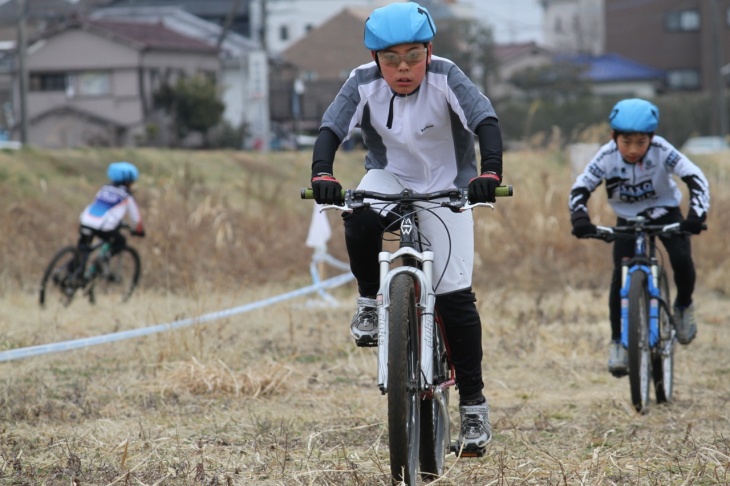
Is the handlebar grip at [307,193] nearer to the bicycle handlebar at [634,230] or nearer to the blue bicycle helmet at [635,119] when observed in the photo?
the bicycle handlebar at [634,230]

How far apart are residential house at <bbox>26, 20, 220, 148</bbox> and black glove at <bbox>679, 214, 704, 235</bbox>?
141 feet

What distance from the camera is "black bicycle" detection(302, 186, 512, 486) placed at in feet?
13.9

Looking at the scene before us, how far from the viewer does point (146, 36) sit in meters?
52.7

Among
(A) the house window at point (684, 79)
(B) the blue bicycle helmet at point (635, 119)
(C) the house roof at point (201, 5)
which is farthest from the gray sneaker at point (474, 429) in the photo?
(C) the house roof at point (201, 5)

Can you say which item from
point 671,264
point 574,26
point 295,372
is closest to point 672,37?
point 574,26

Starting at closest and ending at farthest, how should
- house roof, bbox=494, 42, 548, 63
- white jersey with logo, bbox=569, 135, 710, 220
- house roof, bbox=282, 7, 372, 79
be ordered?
1. white jersey with logo, bbox=569, 135, 710, 220
2. house roof, bbox=494, 42, 548, 63
3. house roof, bbox=282, 7, 372, 79

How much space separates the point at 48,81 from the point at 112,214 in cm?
4184

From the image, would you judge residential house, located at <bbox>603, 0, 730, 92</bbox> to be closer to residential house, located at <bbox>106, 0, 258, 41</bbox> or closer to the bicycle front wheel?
residential house, located at <bbox>106, 0, 258, 41</bbox>

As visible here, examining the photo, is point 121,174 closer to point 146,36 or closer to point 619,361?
point 619,361

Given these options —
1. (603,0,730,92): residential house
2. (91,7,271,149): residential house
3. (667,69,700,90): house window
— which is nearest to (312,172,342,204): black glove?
(91,7,271,149): residential house

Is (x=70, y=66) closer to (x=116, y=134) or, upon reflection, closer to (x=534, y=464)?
(x=116, y=134)

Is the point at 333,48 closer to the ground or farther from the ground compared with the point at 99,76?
farther from the ground

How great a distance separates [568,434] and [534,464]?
0.88m

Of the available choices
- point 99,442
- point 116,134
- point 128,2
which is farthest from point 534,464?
point 128,2
